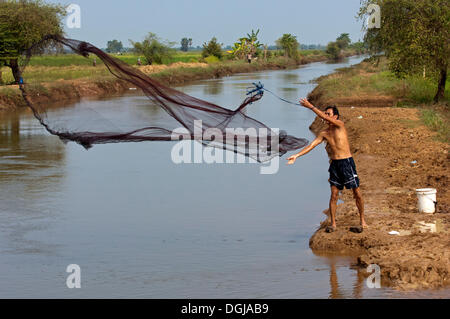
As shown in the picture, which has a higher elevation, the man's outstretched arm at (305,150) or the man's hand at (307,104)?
the man's hand at (307,104)

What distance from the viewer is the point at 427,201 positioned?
9398mm

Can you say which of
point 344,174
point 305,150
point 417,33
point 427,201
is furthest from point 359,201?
point 417,33

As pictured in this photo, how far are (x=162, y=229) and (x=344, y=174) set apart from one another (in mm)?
3281

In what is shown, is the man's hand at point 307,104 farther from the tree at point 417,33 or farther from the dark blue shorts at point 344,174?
the tree at point 417,33

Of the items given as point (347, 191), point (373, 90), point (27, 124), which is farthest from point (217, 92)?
point (347, 191)

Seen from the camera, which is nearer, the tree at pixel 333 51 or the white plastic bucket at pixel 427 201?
the white plastic bucket at pixel 427 201

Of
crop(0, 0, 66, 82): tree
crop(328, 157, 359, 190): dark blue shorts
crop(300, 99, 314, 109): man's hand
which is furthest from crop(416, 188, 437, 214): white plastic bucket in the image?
crop(0, 0, 66, 82): tree

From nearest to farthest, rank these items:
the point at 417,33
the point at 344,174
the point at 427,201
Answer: the point at 344,174
the point at 427,201
the point at 417,33

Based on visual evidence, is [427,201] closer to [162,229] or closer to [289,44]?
[162,229]

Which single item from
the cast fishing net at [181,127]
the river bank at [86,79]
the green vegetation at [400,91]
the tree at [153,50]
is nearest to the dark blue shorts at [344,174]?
the cast fishing net at [181,127]

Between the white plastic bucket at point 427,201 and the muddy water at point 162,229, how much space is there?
66.6 inches

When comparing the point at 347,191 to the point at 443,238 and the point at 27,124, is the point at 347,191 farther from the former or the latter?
the point at 27,124

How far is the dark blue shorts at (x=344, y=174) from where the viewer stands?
851cm
